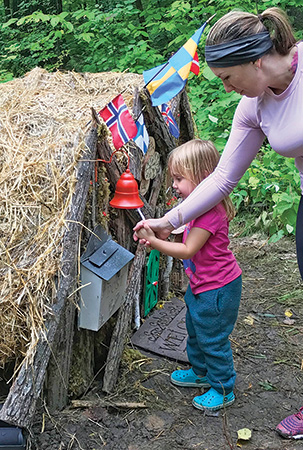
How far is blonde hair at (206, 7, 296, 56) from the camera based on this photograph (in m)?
1.80

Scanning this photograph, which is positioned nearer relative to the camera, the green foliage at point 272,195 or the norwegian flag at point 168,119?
the norwegian flag at point 168,119

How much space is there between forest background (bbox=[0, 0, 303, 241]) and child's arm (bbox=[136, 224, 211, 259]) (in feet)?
7.98

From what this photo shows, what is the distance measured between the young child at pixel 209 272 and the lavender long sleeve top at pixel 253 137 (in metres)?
0.15

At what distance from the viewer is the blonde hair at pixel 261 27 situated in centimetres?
180

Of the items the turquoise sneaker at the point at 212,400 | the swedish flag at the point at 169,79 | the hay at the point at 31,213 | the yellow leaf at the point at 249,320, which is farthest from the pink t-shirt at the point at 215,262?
the yellow leaf at the point at 249,320

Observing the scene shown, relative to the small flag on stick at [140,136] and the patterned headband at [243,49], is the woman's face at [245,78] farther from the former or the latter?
the small flag on stick at [140,136]

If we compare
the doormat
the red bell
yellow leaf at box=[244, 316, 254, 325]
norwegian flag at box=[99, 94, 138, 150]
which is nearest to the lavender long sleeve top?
the red bell

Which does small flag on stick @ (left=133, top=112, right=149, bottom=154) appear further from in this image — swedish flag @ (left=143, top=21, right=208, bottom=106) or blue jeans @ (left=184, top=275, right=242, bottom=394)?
blue jeans @ (left=184, top=275, right=242, bottom=394)

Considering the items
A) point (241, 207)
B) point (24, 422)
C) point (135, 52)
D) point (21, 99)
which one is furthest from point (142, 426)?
point (135, 52)

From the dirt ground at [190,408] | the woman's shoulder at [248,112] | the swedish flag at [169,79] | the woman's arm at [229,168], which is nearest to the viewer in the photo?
the woman's shoulder at [248,112]

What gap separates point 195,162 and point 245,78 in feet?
2.46

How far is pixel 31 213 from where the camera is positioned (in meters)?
2.52

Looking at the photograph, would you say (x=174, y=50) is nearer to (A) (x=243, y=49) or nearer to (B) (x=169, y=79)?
(B) (x=169, y=79)

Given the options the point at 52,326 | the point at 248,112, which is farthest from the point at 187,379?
the point at 248,112
